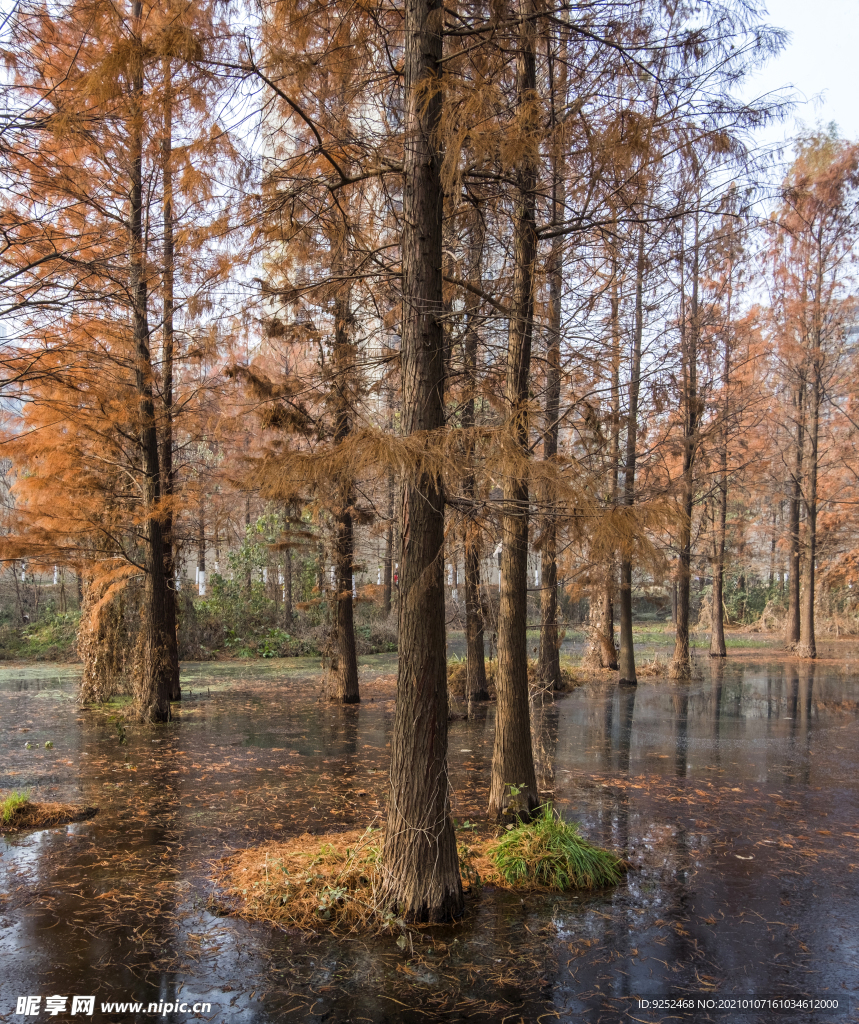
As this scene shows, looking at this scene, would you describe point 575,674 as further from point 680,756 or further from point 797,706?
point 680,756

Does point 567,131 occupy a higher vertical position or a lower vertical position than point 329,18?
lower

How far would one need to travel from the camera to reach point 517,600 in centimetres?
670

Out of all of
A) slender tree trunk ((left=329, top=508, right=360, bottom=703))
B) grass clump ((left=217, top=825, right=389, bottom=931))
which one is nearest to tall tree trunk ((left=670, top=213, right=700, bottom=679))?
slender tree trunk ((left=329, top=508, right=360, bottom=703))

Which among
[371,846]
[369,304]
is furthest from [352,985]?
[369,304]

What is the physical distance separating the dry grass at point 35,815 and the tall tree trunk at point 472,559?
418 cm

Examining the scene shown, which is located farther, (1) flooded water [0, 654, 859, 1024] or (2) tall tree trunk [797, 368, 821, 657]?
(2) tall tree trunk [797, 368, 821, 657]

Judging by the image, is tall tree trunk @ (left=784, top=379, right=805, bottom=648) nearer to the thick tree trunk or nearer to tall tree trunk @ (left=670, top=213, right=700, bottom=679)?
tall tree trunk @ (left=670, top=213, right=700, bottom=679)

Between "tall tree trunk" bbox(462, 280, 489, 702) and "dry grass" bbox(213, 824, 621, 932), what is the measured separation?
6.99ft

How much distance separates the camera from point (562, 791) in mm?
7898

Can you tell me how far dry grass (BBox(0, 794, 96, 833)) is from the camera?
20.8 ft

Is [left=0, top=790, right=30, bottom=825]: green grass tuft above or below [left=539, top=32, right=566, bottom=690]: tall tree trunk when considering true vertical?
below

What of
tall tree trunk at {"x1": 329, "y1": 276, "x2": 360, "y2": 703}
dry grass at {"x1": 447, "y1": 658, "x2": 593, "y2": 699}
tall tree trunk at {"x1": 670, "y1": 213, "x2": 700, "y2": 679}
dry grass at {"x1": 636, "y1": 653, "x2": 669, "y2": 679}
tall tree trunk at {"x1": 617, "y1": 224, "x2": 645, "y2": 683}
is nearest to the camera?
tall tree trunk at {"x1": 329, "y1": 276, "x2": 360, "y2": 703}

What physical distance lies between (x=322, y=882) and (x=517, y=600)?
9.59 feet

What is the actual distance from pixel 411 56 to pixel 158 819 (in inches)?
264
